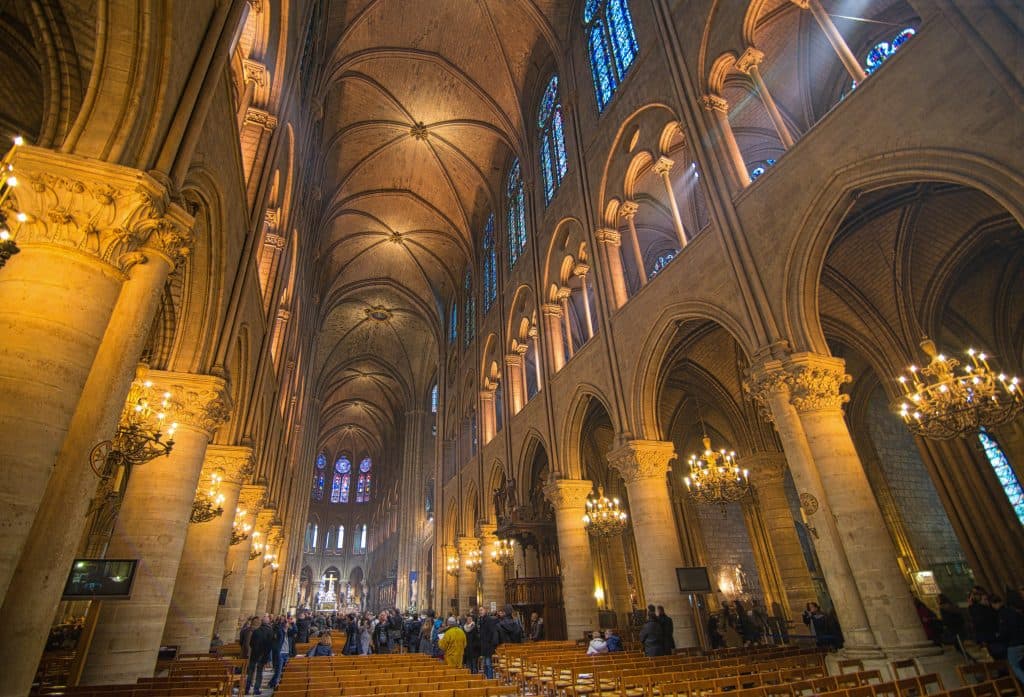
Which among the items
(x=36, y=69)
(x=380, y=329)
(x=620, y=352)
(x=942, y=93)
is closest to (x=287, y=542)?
(x=380, y=329)

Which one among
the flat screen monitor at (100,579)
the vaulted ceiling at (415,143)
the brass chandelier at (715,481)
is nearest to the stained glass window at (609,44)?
the vaulted ceiling at (415,143)

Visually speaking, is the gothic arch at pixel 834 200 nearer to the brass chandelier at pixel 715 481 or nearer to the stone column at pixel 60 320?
the brass chandelier at pixel 715 481

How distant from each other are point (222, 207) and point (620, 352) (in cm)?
809

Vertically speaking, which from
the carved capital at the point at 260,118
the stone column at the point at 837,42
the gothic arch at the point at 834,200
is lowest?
the gothic arch at the point at 834,200

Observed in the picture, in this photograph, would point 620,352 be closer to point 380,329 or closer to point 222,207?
point 222,207

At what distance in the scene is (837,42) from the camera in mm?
7773

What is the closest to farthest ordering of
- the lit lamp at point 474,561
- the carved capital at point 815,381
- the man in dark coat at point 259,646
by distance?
the carved capital at point 815,381 → the man in dark coat at point 259,646 → the lit lamp at point 474,561

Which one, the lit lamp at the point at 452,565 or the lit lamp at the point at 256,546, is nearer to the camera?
the lit lamp at the point at 256,546

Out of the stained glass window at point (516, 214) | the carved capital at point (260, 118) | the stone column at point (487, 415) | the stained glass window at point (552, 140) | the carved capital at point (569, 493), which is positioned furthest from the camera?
the stone column at point (487, 415)

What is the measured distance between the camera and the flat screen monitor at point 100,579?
4781 mm

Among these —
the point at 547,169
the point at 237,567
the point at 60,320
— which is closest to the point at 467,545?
the point at 237,567

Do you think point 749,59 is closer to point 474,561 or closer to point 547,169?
point 547,169

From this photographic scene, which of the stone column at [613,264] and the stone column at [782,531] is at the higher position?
the stone column at [613,264]

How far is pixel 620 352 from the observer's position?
1198 centimetres
